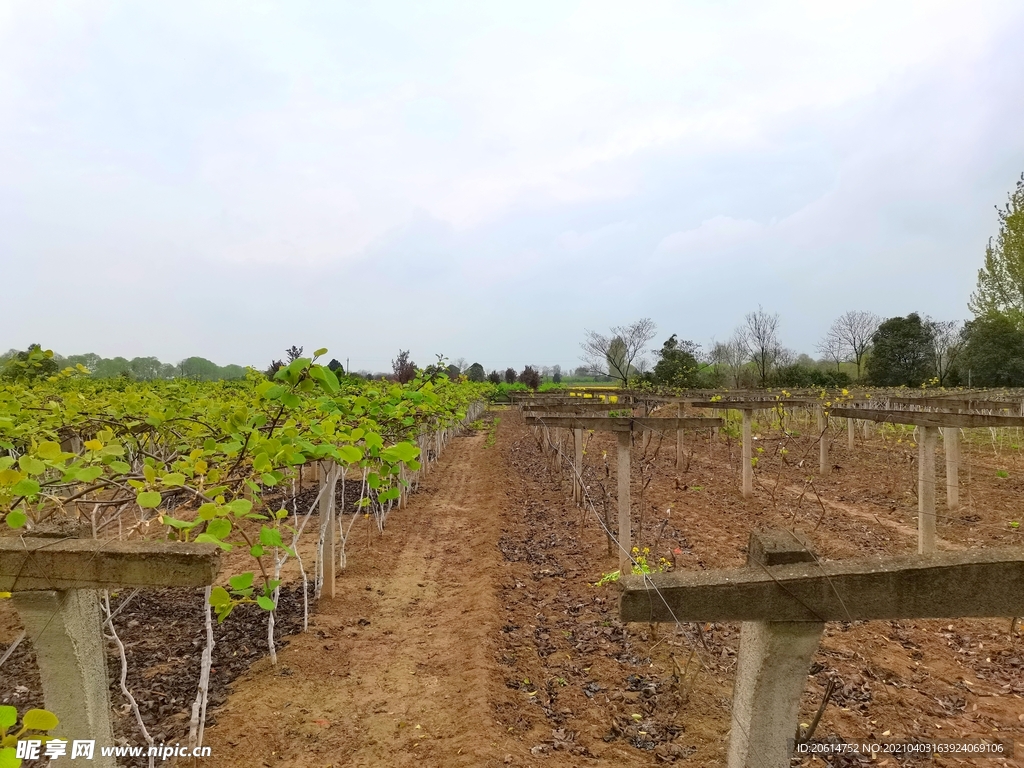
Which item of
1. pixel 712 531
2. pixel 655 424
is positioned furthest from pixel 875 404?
pixel 655 424

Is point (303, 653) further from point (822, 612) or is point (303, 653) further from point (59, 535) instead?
point (822, 612)

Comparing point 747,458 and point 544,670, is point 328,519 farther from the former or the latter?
point 747,458

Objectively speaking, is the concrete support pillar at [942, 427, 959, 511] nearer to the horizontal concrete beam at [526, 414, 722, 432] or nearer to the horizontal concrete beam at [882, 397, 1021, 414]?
the horizontal concrete beam at [882, 397, 1021, 414]

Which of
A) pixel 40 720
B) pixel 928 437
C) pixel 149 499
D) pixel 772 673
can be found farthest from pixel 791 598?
pixel 928 437

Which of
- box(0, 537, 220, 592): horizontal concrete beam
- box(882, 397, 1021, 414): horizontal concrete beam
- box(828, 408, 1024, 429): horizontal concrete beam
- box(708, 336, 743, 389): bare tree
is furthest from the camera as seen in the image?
box(708, 336, 743, 389): bare tree

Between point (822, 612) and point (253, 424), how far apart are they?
1.90m

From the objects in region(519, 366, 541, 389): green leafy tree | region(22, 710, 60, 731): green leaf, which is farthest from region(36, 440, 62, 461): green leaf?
region(519, 366, 541, 389): green leafy tree

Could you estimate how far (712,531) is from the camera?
7.51 metres

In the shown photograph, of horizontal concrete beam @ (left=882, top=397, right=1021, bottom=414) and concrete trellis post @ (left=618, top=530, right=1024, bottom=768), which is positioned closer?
concrete trellis post @ (left=618, top=530, right=1024, bottom=768)

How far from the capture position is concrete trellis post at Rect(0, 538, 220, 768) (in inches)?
62.2

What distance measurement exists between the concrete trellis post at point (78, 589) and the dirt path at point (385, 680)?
1.51m

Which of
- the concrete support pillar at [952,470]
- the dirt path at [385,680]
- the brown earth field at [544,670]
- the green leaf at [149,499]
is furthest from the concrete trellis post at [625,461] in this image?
the concrete support pillar at [952,470]

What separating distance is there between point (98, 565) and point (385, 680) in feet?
9.78

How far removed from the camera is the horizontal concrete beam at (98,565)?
1568 mm
